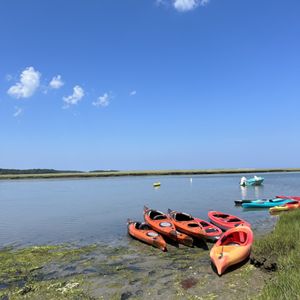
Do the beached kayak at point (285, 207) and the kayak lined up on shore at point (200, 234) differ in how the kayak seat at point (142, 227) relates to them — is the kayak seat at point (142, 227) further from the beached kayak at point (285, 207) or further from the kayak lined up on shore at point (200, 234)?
the beached kayak at point (285, 207)

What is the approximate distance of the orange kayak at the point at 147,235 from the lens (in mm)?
16125

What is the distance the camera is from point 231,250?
12.1 metres

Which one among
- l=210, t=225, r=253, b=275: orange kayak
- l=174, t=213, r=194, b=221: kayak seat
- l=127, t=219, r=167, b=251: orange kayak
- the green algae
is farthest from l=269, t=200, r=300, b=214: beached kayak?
the green algae

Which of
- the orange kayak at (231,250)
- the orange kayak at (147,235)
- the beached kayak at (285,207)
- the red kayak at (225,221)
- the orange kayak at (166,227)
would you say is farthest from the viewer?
the beached kayak at (285,207)

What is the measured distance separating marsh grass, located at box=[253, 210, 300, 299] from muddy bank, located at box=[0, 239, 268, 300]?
68 cm

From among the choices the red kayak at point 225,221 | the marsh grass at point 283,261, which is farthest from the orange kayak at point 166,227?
the marsh grass at point 283,261

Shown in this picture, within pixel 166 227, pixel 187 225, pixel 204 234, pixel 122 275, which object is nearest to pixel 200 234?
pixel 204 234

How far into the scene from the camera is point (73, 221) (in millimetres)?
27750

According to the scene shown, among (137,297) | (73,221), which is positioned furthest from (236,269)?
(73,221)

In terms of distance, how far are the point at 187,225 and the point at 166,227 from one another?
1119 mm

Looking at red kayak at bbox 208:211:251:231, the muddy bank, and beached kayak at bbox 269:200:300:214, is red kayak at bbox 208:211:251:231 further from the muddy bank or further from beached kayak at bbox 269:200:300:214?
beached kayak at bbox 269:200:300:214

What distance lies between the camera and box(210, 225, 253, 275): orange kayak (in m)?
11.4

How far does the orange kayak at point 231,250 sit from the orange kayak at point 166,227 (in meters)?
2.95

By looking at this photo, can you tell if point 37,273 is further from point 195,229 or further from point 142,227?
point 195,229
